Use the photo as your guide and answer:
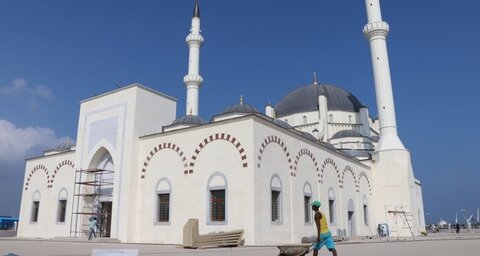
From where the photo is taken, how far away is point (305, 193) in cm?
1909

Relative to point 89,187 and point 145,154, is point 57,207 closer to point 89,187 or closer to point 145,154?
point 89,187

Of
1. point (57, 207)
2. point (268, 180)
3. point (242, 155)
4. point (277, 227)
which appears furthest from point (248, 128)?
Answer: point (57, 207)

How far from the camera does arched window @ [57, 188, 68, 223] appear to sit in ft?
70.8

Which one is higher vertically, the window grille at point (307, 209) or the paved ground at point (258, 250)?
the window grille at point (307, 209)

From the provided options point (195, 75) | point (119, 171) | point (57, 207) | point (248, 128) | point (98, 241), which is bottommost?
point (98, 241)

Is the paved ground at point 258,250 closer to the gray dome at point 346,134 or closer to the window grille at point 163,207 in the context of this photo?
the window grille at point 163,207

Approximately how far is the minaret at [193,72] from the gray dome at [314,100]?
40.3 feet

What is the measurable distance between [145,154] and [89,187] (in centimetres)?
431

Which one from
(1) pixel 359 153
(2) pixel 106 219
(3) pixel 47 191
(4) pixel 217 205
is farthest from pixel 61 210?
(1) pixel 359 153

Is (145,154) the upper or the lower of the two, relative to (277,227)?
upper

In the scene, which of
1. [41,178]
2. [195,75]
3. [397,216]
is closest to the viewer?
[41,178]

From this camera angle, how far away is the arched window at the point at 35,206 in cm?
2325

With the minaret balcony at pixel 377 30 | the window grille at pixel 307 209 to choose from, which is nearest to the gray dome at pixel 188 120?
the window grille at pixel 307 209

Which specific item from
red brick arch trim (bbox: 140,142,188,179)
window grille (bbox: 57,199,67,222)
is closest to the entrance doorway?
window grille (bbox: 57,199,67,222)
